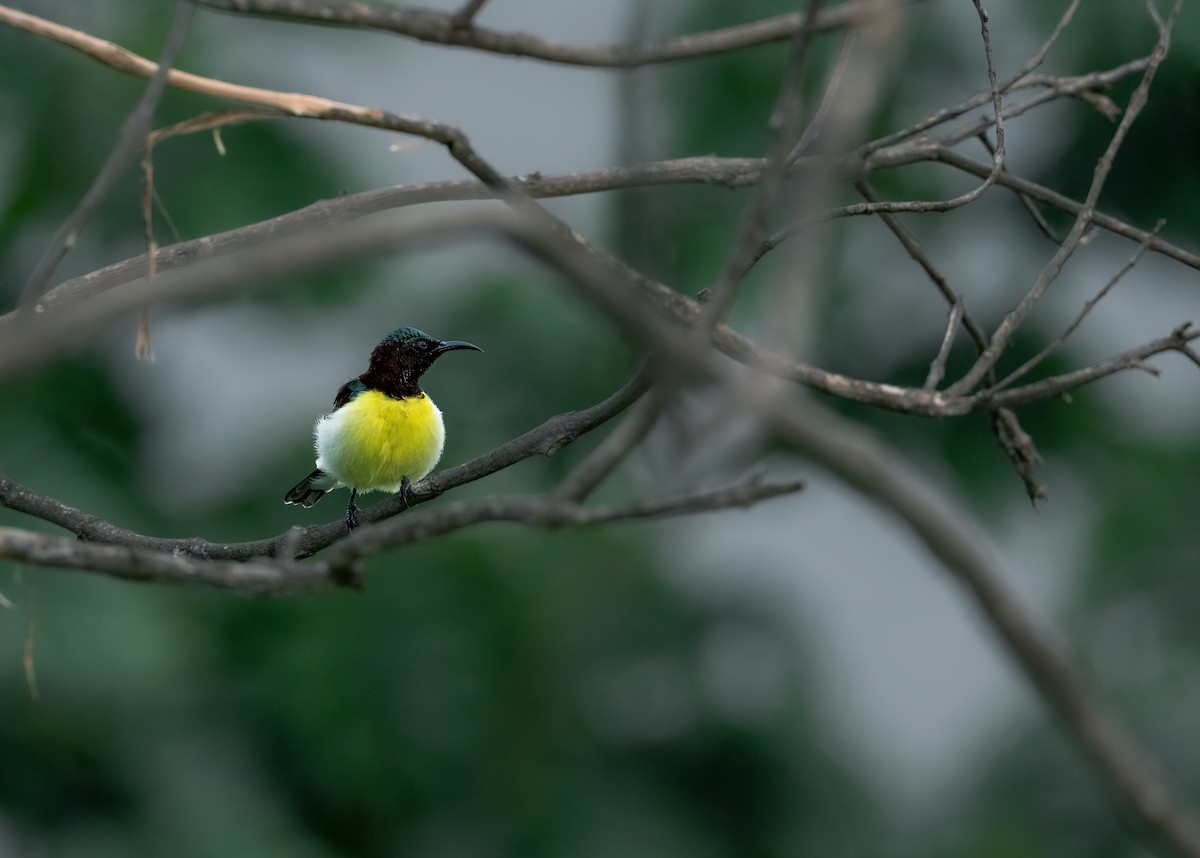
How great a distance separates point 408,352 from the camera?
14.3ft

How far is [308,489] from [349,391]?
1.11 ft

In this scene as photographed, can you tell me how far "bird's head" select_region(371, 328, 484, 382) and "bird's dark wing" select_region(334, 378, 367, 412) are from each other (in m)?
0.07

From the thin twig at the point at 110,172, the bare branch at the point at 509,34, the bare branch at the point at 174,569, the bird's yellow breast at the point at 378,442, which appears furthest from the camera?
the bird's yellow breast at the point at 378,442

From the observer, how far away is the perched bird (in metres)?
3.94

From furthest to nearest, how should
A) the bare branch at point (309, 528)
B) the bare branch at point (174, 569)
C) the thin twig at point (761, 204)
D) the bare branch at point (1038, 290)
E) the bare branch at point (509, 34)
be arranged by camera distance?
the bare branch at point (309, 528) < the bare branch at point (1038, 290) < the bare branch at point (509, 34) < the bare branch at point (174, 569) < the thin twig at point (761, 204)

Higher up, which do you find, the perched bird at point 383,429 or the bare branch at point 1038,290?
the perched bird at point 383,429

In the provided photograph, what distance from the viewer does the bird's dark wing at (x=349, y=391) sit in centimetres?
428

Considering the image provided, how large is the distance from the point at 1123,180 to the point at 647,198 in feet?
24.9

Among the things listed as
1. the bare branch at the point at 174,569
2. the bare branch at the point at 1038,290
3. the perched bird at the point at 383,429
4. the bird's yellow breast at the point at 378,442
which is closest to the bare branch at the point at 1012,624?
the bare branch at the point at 174,569

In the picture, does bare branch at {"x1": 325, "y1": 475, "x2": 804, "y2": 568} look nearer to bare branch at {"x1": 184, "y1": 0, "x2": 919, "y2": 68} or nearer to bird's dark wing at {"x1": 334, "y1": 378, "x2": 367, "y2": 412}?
bare branch at {"x1": 184, "y1": 0, "x2": 919, "y2": 68}

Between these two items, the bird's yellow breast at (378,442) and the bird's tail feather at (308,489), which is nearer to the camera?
the bird's yellow breast at (378,442)

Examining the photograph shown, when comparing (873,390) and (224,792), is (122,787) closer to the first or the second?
(224,792)

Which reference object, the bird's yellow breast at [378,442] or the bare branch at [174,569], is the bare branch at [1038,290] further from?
the bird's yellow breast at [378,442]

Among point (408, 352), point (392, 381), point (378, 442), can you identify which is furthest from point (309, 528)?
point (408, 352)
